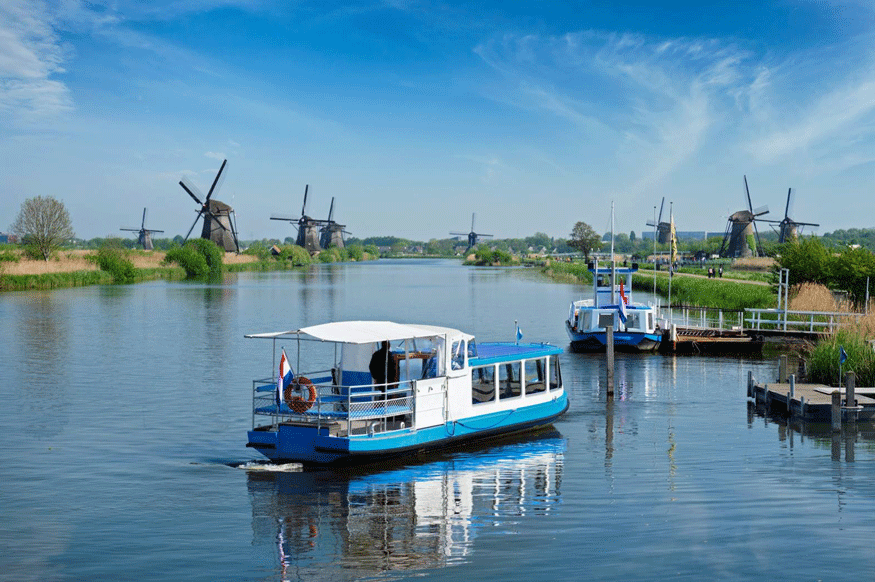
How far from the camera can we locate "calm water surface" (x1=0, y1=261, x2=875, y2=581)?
16.6 metres

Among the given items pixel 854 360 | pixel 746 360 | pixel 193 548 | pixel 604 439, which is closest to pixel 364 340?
pixel 193 548

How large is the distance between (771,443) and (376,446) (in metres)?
12.6

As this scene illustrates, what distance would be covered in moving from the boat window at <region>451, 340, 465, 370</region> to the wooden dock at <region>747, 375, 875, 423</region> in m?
11.7

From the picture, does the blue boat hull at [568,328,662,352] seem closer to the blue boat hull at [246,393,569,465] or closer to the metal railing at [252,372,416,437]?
the blue boat hull at [246,393,569,465]

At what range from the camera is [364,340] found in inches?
898

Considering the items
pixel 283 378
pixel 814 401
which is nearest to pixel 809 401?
pixel 814 401

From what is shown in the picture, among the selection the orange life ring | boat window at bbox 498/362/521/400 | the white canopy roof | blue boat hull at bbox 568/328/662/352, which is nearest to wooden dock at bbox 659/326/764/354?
blue boat hull at bbox 568/328/662/352

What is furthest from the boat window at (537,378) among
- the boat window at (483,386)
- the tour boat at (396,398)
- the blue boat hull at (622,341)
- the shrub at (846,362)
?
the blue boat hull at (622,341)

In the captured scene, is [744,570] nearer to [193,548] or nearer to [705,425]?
[193,548]

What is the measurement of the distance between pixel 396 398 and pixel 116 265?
94.7m

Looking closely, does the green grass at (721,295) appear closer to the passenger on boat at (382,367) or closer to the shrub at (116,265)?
the passenger on boat at (382,367)

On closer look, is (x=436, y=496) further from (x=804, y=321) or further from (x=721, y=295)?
(x=721, y=295)

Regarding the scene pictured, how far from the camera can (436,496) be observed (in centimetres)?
2125

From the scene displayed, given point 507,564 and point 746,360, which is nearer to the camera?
point 507,564
